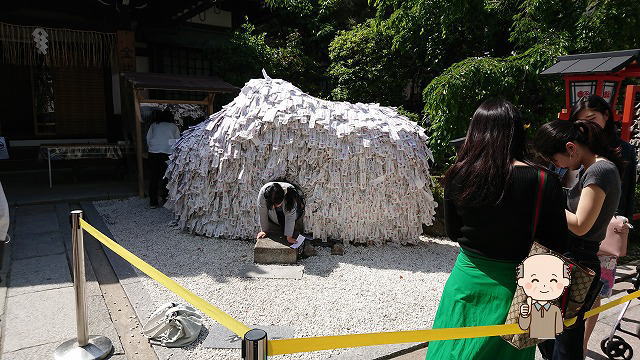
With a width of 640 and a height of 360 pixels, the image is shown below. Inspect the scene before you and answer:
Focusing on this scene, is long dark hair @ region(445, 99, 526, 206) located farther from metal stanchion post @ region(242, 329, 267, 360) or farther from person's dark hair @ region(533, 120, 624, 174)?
metal stanchion post @ region(242, 329, 267, 360)

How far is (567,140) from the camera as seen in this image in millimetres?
2365

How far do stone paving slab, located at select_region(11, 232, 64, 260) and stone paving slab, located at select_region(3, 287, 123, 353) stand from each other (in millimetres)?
1327

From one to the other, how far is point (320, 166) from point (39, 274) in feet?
11.3

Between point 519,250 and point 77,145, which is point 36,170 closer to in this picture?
point 77,145

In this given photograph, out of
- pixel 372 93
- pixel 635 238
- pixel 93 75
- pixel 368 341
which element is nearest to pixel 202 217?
pixel 368 341

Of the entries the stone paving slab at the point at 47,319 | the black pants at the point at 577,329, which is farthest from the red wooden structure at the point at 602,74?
the stone paving slab at the point at 47,319

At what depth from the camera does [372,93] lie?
34.3ft

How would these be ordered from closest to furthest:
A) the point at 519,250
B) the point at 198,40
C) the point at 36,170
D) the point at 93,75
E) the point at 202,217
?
the point at 519,250 → the point at 202,217 → the point at 36,170 → the point at 93,75 → the point at 198,40

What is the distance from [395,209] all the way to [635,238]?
4.06 meters

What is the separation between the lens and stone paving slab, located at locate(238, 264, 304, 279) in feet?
15.4

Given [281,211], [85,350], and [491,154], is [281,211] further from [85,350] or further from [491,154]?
[491,154]

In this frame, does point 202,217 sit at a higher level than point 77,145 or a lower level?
lower

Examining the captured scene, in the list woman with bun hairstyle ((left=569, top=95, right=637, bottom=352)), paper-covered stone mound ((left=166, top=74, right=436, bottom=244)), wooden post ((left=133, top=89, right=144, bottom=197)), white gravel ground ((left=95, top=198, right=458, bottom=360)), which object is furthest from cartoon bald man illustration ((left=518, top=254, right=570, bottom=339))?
wooden post ((left=133, top=89, right=144, bottom=197))

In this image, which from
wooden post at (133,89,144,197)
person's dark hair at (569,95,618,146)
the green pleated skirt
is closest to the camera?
the green pleated skirt
